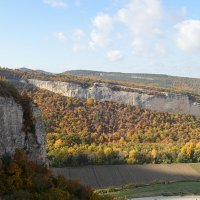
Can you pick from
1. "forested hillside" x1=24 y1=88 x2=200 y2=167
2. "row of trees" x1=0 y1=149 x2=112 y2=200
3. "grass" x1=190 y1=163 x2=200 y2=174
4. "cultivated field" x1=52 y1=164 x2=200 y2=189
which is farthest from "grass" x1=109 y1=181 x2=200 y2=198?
"row of trees" x1=0 y1=149 x2=112 y2=200

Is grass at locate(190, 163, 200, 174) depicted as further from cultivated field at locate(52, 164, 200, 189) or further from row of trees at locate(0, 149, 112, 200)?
row of trees at locate(0, 149, 112, 200)

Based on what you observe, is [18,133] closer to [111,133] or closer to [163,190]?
[163,190]

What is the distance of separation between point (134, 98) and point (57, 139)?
3408 centimetres

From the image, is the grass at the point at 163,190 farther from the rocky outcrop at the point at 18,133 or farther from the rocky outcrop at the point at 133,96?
the rocky outcrop at the point at 133,96

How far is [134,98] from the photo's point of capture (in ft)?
334

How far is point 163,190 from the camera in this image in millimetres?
46250

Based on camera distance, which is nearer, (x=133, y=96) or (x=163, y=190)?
(x=163, y=190)

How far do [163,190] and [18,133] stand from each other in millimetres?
25370

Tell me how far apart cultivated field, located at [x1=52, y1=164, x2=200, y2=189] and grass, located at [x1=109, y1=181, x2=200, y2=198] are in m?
5.44

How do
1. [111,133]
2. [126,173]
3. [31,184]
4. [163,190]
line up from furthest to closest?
[111,133]
[126,173]
[163,190]
[31,184]

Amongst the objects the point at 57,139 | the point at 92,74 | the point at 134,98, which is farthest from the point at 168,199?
the point at 92,74

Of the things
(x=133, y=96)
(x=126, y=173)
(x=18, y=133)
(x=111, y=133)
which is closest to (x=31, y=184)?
(x=18, y=133)

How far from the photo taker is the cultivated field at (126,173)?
56.7 m

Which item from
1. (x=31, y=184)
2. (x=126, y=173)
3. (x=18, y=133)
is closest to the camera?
(x=31, y=184)
